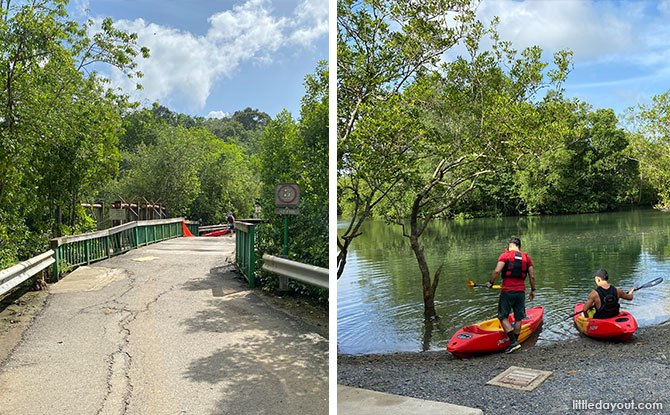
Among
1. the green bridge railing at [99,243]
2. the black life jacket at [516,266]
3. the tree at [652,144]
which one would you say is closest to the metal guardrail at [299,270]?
the black life jacket at [516,266]

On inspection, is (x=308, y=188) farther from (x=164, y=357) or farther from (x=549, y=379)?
(x=549, y=379)

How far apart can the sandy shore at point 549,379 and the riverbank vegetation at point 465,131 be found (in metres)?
1.09

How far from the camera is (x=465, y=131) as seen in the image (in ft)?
14.1

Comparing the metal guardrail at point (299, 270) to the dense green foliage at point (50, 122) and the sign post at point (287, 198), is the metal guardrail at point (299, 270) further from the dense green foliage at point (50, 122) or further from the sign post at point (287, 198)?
the dense green foliage at point (50, 122)

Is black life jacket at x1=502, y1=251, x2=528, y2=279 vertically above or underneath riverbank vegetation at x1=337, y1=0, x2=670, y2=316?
underneath

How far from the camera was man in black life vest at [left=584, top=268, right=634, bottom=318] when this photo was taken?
4816 mm

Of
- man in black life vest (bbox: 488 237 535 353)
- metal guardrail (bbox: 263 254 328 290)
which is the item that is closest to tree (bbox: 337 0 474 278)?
metal guardrail (bbox: 263 254 328 290)

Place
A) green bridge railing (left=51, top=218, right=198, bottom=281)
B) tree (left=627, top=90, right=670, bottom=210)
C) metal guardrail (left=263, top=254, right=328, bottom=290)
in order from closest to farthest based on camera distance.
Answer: metal guardrail (left=263, top=254, right=328, bottom=290), tree (left=627, top=90, right=670, bottom=210), green bridge railing (left=51, top=218, right=198, bottom=281)

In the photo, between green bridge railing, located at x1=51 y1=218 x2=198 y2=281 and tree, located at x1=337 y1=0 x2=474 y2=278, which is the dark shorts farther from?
green bridge railing, located at x1=51 y1=218 x2=198 y2=281

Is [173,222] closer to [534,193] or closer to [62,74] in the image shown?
[62,74]

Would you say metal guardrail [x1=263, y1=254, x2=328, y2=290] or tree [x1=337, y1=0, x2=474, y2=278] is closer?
metal guardrail [x1=263, y1=254, x2=328, y2=290]

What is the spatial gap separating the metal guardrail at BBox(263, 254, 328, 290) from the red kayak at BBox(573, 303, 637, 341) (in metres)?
2.73

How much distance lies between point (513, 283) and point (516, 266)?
15 centimetres

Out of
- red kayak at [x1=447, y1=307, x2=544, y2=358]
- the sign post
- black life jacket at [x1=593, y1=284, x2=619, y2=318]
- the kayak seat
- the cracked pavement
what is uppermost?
the sign post
